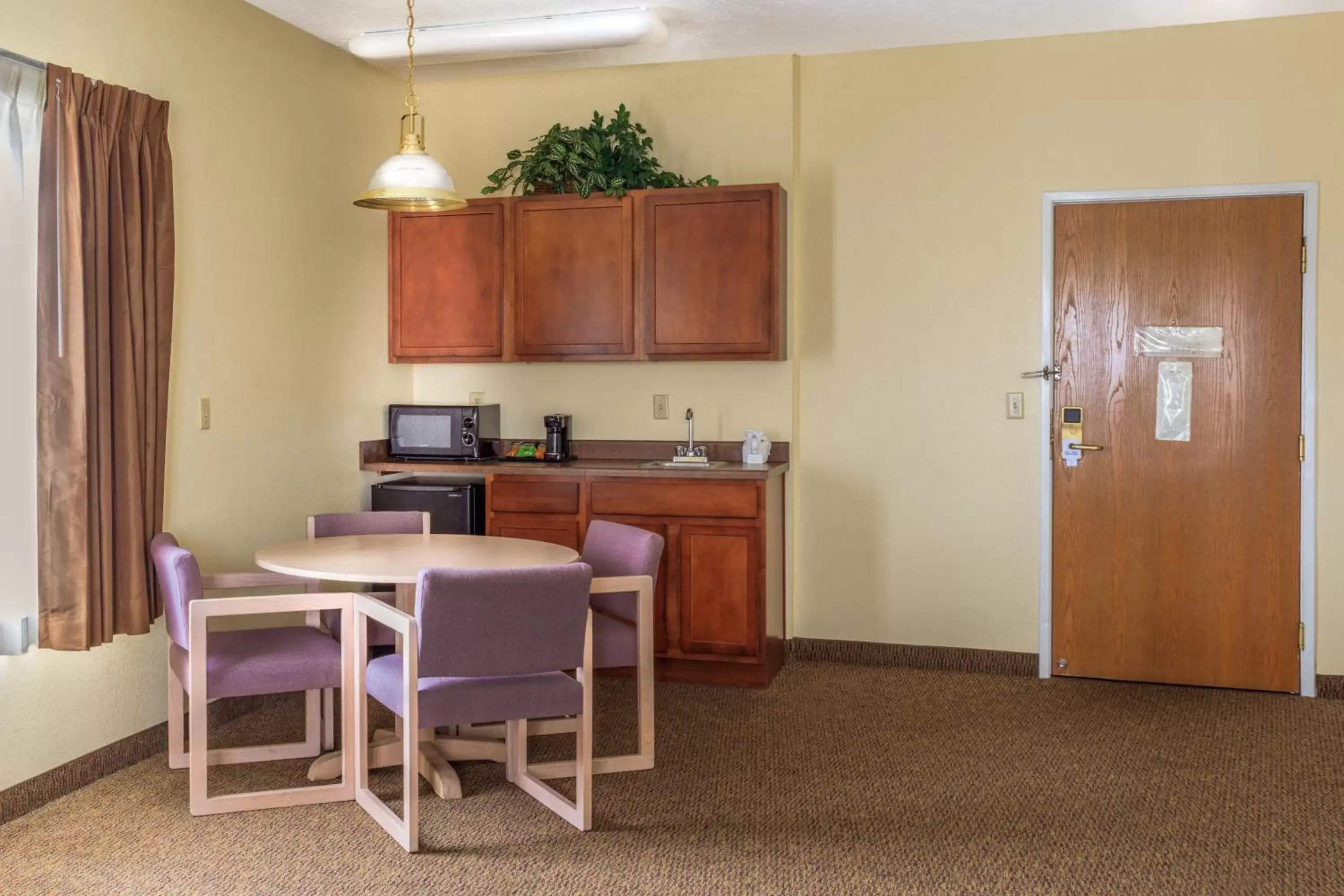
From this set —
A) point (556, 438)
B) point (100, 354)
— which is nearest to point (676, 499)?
point (556, 438)

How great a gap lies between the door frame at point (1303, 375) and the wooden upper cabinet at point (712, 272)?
3.59 feet

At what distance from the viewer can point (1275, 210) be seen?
15.2 ft

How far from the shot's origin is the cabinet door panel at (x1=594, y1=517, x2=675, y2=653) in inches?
192

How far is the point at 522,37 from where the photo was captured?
464 centimetres

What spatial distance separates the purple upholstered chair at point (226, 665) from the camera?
11.0ft

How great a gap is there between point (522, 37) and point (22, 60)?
6.07 ft

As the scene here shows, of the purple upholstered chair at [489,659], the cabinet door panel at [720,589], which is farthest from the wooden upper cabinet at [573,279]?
the purple upholstered chair at [489,659]

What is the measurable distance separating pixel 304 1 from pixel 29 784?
280 cm

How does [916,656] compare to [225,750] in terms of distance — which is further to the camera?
[916,656]

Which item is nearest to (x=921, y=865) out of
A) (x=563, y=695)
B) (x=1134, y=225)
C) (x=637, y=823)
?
(x=637, y=823)

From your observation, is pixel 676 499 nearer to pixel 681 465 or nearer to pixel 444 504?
Answer: pixel 681 465

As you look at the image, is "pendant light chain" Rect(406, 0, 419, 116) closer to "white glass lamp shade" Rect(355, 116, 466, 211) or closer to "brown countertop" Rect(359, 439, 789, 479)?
"white glass lamp shade" Rect(355, 116, 466, 211)

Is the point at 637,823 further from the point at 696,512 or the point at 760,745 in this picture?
the point at 696,512

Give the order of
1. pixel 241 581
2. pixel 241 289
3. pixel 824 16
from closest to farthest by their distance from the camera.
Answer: pixel 241 581, pixel 241 289, pixel 824 16
